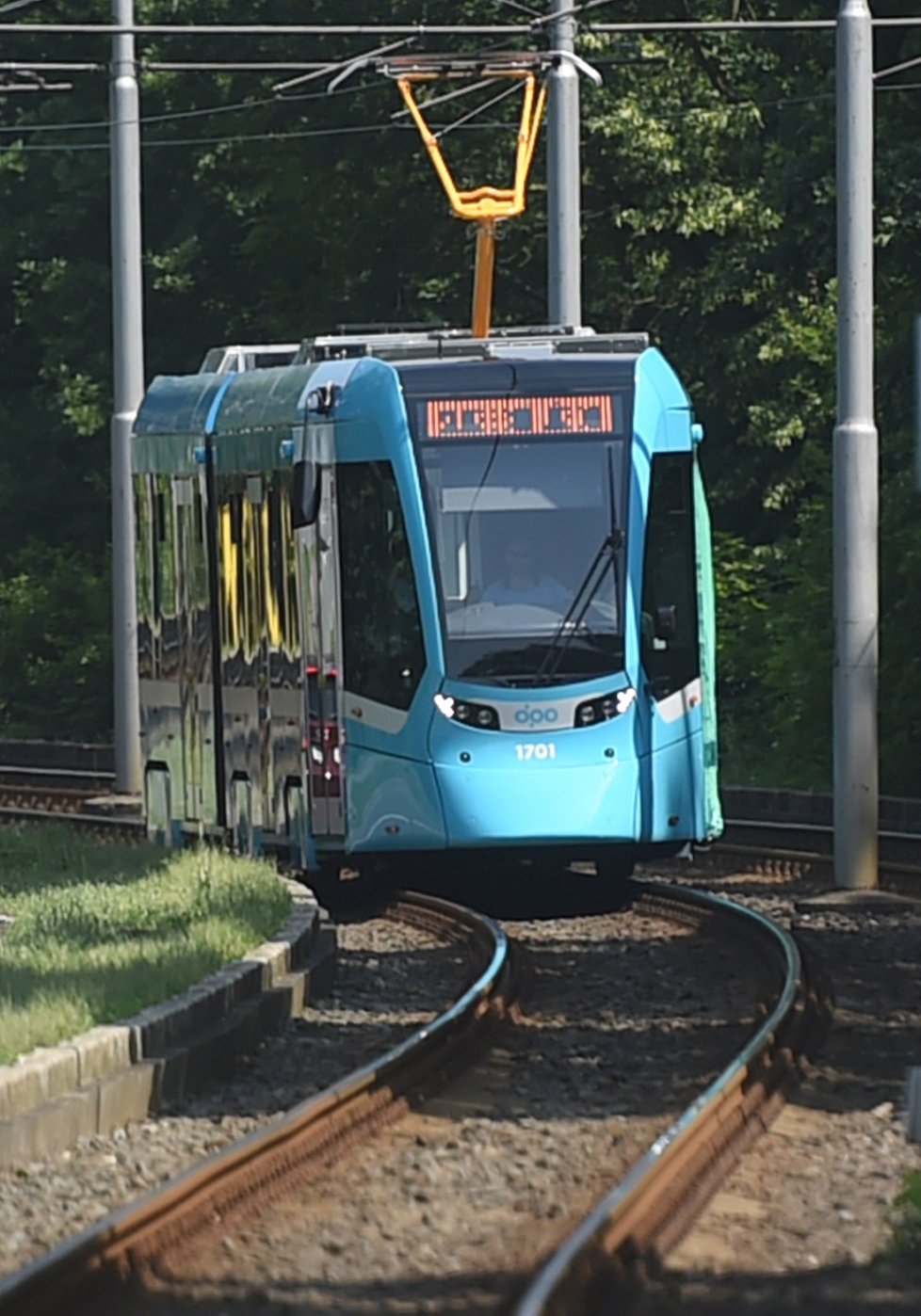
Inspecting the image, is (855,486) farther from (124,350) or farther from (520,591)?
(124,350)

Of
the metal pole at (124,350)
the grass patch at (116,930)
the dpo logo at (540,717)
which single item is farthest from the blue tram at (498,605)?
the metal pole at (124,350)

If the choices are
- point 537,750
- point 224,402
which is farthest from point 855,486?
point 224,402

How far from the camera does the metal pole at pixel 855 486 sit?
21016 millimetres

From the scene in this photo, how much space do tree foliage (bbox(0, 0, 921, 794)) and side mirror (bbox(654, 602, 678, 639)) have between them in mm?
9020

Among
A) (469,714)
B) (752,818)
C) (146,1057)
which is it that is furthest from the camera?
(752,818)

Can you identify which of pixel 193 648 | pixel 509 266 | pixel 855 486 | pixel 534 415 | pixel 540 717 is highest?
pixel 509 266

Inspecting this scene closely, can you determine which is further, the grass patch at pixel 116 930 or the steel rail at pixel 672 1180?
the grass patch at pixel 116 930

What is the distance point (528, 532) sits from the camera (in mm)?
19062

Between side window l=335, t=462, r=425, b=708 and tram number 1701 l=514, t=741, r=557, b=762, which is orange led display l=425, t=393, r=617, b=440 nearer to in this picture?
side window l=335, t=462, r=425, b=708

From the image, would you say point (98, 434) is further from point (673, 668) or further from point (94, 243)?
point (673, 668)

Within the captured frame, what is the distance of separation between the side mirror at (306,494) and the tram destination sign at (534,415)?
33.6 inches

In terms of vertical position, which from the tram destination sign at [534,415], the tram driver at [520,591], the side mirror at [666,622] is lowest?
the side mirror at [666,622]

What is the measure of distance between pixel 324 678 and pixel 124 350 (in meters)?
12.6

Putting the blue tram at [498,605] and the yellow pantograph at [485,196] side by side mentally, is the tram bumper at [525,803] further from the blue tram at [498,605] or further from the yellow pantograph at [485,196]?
the yellow pantograph at [485,196]
